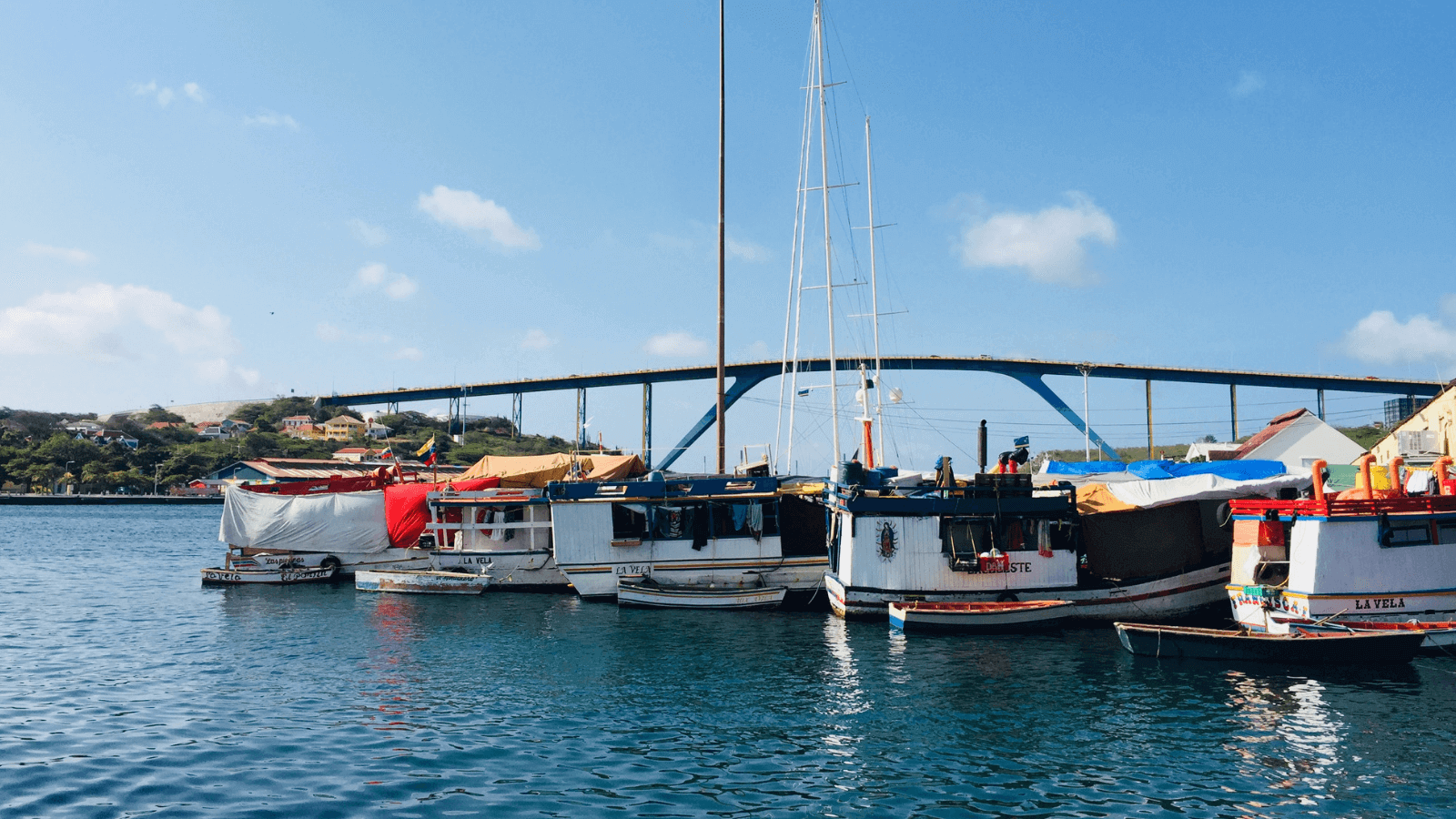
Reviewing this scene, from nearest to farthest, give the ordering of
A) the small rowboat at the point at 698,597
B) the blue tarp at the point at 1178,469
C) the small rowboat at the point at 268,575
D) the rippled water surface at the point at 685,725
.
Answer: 1. the rippled water surface at the point at 685,725
2. the blue tarp at the point at 1178,469
3. the small rowboat at the point at 698,597
4. the small rowboat at the point at 268,575

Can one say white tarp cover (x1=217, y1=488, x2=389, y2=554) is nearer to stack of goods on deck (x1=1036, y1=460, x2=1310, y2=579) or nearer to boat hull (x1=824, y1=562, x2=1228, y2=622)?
boat hull (x1=824, y1=562, x2=1228, y2=622)

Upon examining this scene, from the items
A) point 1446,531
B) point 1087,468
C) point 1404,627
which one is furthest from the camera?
point 1087,468

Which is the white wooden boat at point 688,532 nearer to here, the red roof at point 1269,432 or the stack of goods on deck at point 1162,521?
the stack of goods on deck at point 1162,521

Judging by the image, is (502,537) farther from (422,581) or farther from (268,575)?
(268,575)

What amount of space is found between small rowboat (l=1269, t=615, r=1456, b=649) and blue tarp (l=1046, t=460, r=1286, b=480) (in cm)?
700

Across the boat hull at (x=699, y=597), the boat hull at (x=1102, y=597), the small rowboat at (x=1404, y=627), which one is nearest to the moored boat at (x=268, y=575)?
the boat hull at (x=699, y=597)

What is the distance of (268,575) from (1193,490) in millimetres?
34729

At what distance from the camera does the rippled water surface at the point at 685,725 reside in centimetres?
1239

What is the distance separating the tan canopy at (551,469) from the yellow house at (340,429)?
15364 centimetres

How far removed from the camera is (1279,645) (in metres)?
20.3

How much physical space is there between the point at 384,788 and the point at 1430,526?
893 inches

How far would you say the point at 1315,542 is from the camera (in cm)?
2089

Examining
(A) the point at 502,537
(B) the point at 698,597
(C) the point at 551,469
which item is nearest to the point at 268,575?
(A) the point at 502,537

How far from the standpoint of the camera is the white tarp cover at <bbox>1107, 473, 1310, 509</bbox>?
2656cm
